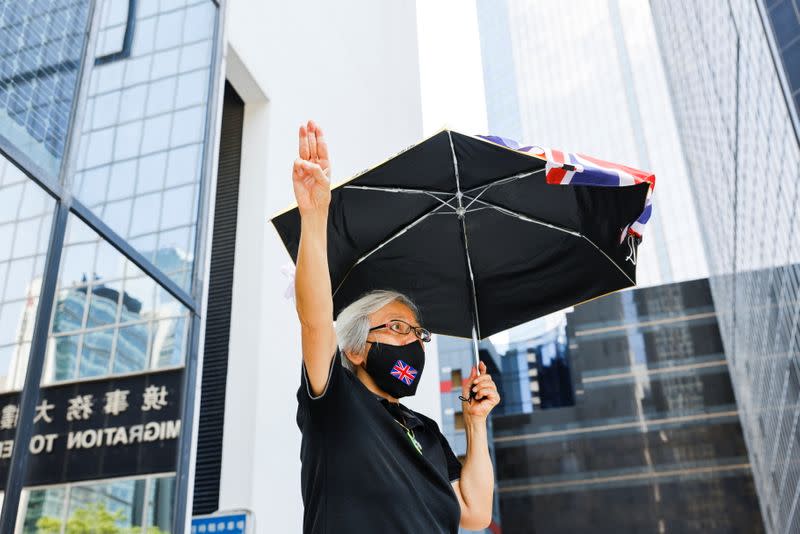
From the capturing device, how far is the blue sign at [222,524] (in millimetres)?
4613

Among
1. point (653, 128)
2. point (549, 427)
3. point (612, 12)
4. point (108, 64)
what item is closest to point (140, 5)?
point (108, 64)

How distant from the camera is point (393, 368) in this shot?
71.1 inches

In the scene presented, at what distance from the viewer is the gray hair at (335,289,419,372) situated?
72.6 inches

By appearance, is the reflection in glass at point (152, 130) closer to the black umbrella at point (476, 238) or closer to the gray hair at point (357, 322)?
the black umbrella at point (476, 238)

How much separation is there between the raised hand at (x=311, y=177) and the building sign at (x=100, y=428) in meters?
2.62

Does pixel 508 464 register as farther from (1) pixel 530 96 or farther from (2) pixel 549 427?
(1) pixel 530 96

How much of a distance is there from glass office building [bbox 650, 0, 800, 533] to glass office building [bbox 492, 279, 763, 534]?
1813 cm

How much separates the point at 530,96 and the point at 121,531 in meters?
90.3

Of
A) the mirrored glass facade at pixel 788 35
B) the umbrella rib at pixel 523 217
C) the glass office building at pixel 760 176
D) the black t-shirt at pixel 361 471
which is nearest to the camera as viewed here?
the black t-shirt at pixel 361 471

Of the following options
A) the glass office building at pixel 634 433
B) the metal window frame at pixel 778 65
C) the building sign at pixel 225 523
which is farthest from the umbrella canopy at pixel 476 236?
the glass office building at pixel 634 433

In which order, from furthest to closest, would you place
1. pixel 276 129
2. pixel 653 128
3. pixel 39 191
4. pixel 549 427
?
1. pixel 653 128
2. pixel 549 427
3. pixel 276 129
4. pixel 39 191

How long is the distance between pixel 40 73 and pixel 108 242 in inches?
41.0

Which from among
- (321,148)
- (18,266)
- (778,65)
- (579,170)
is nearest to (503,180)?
(579,170)

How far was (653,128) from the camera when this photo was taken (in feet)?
280
